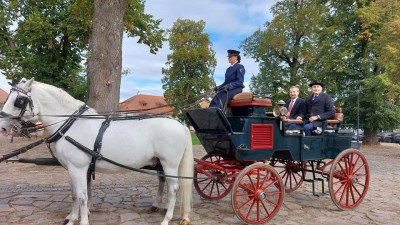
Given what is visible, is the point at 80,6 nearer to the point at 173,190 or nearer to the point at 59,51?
the point at 173,190

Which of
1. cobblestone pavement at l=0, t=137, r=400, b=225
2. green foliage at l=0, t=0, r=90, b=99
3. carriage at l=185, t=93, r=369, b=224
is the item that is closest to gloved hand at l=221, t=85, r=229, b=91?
carriage at l=185, t=93, r=369, b=224

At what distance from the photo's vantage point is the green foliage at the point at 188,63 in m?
42.0

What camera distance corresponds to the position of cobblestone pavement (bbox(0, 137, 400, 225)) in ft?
18.8

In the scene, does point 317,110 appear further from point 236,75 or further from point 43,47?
point 43,47

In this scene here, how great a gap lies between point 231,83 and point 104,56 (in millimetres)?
3999

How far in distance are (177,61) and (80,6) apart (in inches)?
1240

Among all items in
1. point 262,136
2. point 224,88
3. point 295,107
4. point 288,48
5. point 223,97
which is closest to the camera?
point 262,136

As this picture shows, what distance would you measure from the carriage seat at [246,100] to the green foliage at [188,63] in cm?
3551

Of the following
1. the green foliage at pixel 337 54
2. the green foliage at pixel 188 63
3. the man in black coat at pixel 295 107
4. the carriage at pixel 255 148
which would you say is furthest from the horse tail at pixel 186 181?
the green foliage at pixel 188 63

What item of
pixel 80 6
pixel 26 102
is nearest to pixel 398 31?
pixel 80 6

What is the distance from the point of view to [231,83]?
6.15 m

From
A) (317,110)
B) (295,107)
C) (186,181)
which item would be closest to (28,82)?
(186,181)

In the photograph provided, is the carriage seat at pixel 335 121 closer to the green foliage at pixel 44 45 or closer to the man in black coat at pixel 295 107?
the man in black coat at pixel 295 107

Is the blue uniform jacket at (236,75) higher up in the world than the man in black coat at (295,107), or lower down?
higher up
